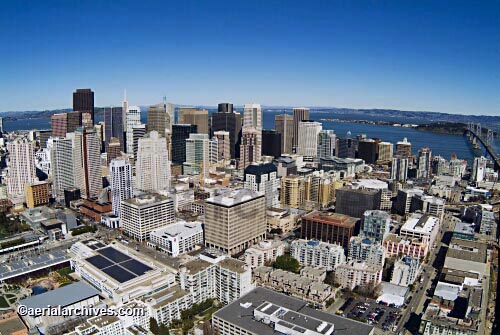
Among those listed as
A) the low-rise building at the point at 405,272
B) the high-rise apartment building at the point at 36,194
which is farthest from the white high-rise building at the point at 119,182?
the low-rise building at the point at 405,272

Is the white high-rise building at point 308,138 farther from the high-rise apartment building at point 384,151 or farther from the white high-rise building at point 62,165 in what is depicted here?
the white high-rise building at point 62,165

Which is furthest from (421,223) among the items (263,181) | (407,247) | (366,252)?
(263,181)

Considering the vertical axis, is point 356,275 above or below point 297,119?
below

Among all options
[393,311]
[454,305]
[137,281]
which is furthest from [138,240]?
[454,305]

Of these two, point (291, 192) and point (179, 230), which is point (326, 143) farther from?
point (179, 230)

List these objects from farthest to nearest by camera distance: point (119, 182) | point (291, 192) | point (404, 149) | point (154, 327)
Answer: point (404, 149), point (291, 192), point (119, 182), point (154, 327)

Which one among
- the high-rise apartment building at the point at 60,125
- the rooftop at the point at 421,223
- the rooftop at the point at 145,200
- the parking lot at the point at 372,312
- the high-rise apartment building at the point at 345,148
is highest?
the high-rise apartment building at the point at 60,125

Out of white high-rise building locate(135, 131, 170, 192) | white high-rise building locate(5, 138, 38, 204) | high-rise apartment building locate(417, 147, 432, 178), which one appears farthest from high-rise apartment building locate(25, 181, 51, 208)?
high-rise apartment building locate(417, 147, 432, 178)
